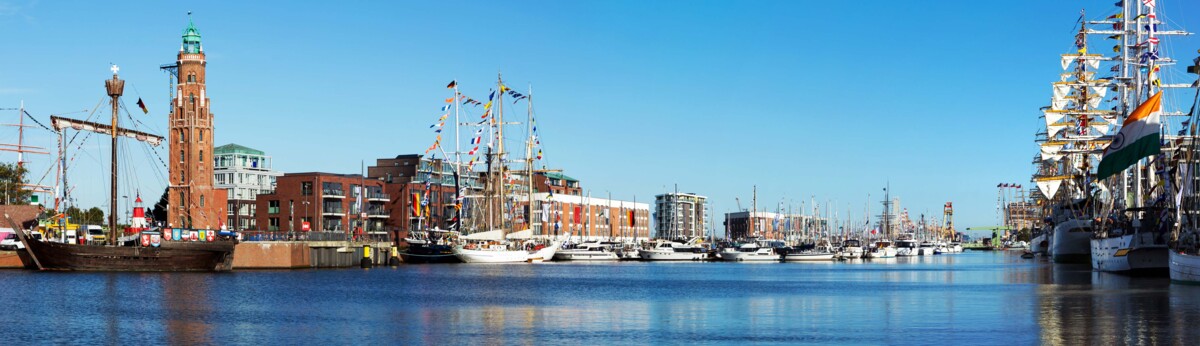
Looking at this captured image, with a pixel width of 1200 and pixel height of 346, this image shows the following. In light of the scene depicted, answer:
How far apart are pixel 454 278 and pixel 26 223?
4137cm

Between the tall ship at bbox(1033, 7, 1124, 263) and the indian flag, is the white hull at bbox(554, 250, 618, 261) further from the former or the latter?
the indian flag

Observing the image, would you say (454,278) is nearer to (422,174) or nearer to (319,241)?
(319,241)

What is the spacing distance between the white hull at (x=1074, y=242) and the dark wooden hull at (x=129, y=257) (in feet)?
291

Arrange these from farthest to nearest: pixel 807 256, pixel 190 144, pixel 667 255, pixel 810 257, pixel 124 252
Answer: pixel 667 255
pixel 810 257
pixel 807 256
pixel 190 144
pixel 124 252

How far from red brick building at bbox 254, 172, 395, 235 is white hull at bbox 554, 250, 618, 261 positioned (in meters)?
25.9

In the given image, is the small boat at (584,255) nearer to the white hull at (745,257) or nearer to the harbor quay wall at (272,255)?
the white hull at (745,257)

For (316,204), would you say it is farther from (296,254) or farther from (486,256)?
(296,254)

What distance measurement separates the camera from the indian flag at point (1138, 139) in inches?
3063

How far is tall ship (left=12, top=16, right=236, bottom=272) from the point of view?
95.6 m

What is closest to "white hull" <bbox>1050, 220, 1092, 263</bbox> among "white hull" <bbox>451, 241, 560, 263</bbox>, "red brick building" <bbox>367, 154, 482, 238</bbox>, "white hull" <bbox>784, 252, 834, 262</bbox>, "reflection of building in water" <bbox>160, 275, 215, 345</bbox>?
"white hull" <bbox>784, 252, 834, 262</bbox>

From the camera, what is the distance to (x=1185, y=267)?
71938 millimetres

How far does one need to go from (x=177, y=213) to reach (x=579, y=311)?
259 ft

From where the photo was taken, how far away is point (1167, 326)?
155 feet

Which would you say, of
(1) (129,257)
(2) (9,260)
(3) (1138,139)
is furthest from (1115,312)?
(2) (9,260)
